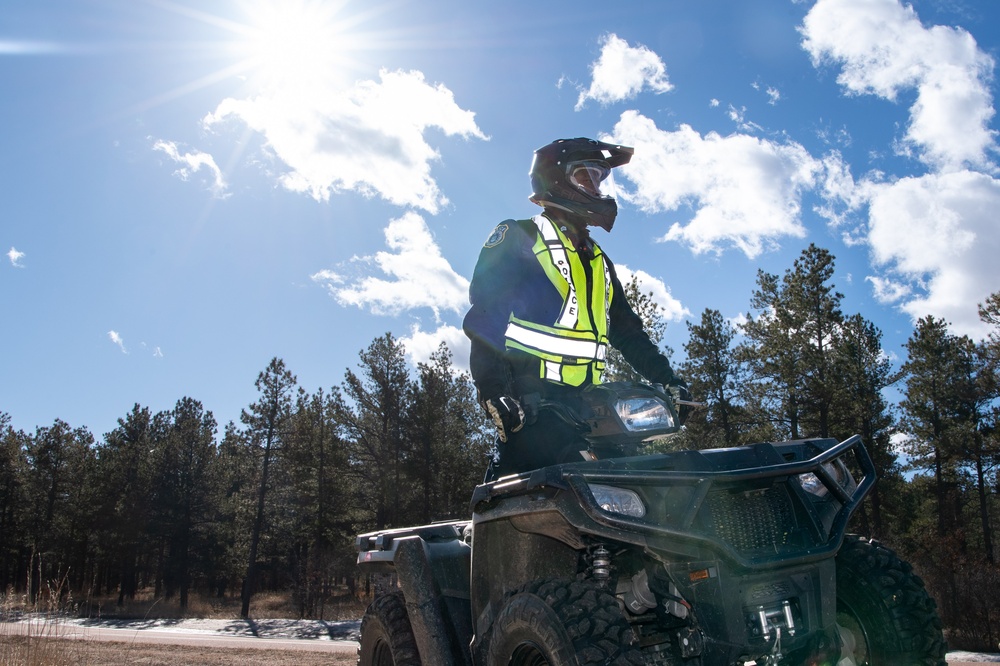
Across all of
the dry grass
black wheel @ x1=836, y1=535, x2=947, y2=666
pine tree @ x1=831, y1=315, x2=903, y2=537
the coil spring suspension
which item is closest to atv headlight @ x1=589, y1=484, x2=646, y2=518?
the coil spring suspension

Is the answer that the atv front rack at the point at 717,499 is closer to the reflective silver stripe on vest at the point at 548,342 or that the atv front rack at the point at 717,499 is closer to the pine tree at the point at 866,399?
the reflective silver stripe on vest at the point at 548,342

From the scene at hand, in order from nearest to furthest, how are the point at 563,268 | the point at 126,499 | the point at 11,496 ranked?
the point at 563,268
the point at 126,499
the point at 11,496

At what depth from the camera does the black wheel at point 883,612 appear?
2.75m

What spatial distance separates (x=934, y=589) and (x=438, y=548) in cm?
2423

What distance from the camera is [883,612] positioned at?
9.26 feet

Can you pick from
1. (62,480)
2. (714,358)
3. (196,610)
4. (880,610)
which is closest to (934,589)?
(714,358)

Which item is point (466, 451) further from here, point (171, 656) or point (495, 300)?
point (495, 300)

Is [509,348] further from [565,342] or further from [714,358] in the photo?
[714,358]

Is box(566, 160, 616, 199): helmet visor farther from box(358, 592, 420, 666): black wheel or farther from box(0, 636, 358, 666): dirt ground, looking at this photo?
box(0, 636, 358, 666): dirt ground

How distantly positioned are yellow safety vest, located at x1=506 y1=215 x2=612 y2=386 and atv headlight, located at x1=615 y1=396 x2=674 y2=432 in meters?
0.52

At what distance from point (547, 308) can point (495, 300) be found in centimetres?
28

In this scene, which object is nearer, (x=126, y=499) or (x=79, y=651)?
(x=79, y=651)

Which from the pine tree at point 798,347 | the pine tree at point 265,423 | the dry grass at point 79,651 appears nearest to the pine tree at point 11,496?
the pine tree at point 265,423

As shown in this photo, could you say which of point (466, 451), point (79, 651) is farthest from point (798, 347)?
point (79, 651)
